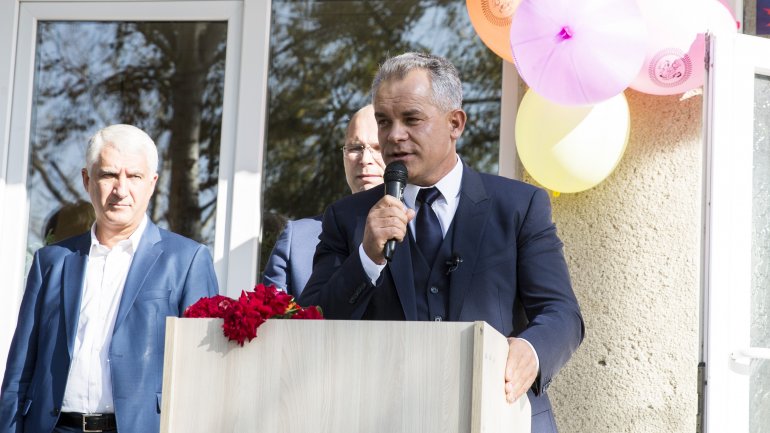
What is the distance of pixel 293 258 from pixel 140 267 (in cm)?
61

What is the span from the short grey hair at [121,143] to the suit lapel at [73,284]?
1.01ft

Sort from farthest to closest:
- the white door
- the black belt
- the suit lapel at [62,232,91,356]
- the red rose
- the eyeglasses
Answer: the eyeglasses, the white door, the suit lapel at [62,232,91,356], the black belt, the red rose

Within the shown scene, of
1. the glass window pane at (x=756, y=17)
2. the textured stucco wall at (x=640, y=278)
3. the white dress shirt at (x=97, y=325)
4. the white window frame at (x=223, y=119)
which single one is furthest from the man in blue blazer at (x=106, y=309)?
the glass window pane at (x=756, y=17)

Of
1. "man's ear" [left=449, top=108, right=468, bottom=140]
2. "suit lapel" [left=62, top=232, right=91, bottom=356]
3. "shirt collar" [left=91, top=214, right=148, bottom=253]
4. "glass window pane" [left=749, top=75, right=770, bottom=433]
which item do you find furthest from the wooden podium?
"glass window pane" [left=749, top=75, right=770, bottom=433]

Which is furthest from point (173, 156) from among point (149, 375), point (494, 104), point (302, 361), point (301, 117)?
point (302, 361)

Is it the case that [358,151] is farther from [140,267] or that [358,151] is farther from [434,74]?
[434,74]

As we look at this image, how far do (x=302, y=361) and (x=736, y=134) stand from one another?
2363 millimetres

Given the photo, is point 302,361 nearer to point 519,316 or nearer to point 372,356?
point 372,356

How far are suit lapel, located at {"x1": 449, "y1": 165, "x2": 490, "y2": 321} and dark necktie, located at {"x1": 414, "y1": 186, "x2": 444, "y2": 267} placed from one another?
0.05 metres

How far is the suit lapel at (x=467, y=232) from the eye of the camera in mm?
2980

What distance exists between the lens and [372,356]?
2479 millimetres

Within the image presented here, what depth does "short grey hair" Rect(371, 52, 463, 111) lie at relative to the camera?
3115 mm

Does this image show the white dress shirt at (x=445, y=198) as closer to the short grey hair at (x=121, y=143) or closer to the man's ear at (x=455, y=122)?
the man's ear at (x=455, y=122)

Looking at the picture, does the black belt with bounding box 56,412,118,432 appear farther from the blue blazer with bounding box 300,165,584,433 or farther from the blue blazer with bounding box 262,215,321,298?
the blue blazer with bounding box 300,165,584,433
